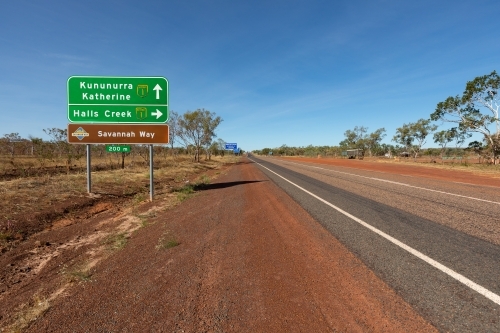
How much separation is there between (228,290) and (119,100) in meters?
10.4

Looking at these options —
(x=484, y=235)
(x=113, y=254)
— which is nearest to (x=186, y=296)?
(x=113, y=254)

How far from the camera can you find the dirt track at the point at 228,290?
254 centimetres

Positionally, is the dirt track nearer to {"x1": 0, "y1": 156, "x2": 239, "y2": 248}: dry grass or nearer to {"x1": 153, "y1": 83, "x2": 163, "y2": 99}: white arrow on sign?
{"x1": 0, "y1": 156, "x2": 239, "y2": 248}: dry grass

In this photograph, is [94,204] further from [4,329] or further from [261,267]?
[261,267]

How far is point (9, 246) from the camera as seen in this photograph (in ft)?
17.9

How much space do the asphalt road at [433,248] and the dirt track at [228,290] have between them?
0.29m

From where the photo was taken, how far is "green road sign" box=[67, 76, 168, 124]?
10750 mm

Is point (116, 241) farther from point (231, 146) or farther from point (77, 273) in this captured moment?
point (231, 146)

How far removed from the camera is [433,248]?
4.31 meters

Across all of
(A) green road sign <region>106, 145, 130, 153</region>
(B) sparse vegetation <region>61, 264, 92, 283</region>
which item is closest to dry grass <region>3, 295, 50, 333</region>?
(B) sparse vegetation <region>61, 264, 92, 283</region>

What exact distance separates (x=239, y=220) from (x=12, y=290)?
4.32 m

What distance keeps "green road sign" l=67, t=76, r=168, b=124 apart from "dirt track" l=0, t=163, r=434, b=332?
7.09 m

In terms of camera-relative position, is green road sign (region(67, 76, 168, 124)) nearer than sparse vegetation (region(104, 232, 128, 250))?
No

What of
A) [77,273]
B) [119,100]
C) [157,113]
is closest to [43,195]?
[119,100]
